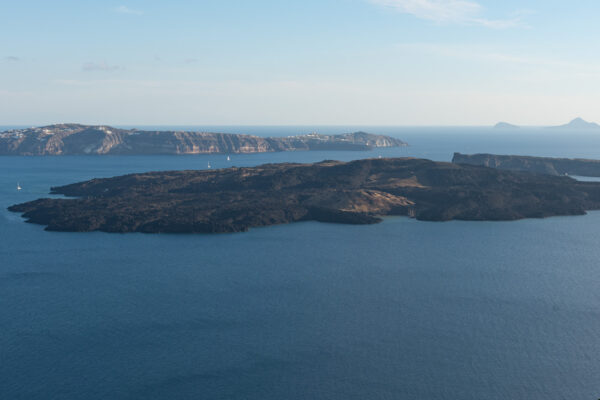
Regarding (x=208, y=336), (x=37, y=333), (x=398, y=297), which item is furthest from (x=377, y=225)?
(x=37, y=333)

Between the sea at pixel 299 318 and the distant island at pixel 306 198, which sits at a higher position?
the distant island at pixel 306 198

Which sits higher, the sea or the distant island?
the distant island

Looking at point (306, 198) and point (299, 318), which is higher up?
point (306, 198)

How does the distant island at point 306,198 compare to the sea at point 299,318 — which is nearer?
the sea at point 299,318

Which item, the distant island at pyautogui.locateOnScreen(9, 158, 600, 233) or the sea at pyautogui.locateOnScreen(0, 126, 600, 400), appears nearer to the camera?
the sea at pyautogui.locateOnScreen(0, 126, 600, 400)
